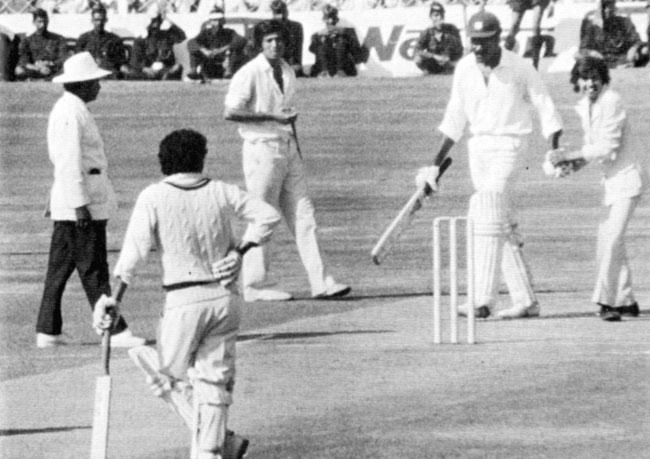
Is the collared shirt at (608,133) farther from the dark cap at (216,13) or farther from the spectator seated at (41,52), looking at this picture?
the spectator seated at (41,52)

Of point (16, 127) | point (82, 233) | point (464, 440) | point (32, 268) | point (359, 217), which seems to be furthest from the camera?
point (16, 127)

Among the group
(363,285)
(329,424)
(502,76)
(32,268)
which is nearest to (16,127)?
(32,268)

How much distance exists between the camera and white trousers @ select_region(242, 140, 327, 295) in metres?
16.4

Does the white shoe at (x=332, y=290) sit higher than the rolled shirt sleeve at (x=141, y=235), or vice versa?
the rolled shirt sleeve at (x=141, y=235)

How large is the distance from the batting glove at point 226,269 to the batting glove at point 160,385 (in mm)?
539

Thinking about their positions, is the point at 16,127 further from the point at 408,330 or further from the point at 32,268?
the point at 408,330

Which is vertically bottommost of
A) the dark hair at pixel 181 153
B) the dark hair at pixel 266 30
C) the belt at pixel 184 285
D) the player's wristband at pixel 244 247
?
the belt at pixel 184 285

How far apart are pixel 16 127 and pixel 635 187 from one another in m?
16.8

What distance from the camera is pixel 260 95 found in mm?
16344

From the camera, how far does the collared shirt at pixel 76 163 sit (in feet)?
46.2

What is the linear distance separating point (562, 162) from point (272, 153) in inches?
91.3

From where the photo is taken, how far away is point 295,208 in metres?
16.5

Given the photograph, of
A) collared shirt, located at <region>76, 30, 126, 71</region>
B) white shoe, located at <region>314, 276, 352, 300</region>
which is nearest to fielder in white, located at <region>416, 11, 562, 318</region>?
white shoe, located at <region>314, 276, 352, 300</region>

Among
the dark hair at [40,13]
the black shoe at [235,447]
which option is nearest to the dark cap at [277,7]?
the black shoe at [235,447]
